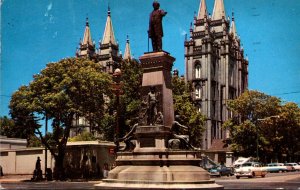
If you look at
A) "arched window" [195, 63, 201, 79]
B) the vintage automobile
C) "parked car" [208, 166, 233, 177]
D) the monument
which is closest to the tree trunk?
"parked car" [208, 166, 233, 177]

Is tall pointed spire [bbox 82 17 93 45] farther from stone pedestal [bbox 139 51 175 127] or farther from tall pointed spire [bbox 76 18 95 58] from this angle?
stone pedestal [bbox 139 51 175 127]

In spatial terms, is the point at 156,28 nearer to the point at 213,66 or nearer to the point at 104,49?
the point at 213,66

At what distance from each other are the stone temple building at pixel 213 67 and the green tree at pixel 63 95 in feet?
207

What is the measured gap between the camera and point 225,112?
111062 mm

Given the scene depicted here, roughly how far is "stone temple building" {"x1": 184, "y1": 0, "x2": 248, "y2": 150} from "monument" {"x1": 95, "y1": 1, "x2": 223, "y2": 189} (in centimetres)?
8111

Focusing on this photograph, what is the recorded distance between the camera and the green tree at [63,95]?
123 feet

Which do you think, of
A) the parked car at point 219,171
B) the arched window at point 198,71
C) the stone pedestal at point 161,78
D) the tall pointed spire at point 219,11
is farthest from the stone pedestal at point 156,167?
the tall pointed spire at point 219,11

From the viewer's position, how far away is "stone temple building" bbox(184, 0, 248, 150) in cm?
10488

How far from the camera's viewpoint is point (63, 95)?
122ft

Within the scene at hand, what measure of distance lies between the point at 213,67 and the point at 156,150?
92.2m

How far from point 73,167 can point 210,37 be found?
70.0 meters

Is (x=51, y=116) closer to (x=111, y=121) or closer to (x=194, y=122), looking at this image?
(x=111, y=121)

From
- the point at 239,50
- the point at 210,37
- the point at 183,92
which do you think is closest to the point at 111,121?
the point at 183,92

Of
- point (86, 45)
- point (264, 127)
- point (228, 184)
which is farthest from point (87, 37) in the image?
point (228, 184)
